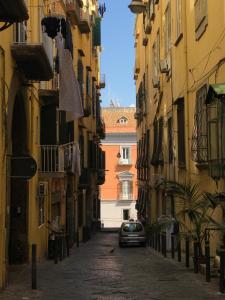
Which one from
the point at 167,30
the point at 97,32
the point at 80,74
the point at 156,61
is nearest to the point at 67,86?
the point at 167,30

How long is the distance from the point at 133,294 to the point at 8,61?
5.75 metres

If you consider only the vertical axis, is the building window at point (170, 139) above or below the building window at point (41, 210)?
above

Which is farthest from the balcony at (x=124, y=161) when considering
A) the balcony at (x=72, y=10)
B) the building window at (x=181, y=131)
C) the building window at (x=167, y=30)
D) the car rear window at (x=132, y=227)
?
the building window at (x=181, y=131)

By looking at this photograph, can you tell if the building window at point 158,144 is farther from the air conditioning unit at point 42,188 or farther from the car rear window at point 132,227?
the air conditioning unit at point 42,188

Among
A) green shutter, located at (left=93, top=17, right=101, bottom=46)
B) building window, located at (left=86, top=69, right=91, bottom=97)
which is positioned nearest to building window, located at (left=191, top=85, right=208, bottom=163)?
building window, located at (left=86, top=69, right=91, bottom=97)

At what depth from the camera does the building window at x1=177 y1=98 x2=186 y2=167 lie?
2081 centimetres

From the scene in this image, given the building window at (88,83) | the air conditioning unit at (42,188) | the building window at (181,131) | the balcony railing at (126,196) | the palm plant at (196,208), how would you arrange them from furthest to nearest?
the balcony railing at (126,196)
the building window at (88,83)
the building window at (181,131)
the air conditioning unit at (42,188)
the palm plant at (196,208)

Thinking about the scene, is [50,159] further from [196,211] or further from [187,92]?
[196,211]

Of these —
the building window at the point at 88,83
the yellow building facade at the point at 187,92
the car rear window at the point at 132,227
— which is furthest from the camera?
the building window at the point at 88,83

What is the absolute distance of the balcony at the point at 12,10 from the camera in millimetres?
8195

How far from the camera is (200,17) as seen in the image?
56.6 ft

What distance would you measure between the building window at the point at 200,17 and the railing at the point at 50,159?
6315 millimetres

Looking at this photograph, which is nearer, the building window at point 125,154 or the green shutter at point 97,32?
the green shutter at point 97,32

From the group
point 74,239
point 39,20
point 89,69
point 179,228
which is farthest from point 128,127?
point 39,20
